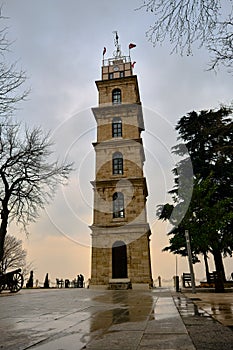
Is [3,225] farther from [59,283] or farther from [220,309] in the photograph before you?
[59,283]

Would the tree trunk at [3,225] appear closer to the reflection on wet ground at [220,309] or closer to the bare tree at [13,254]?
the reflection on wet ground at [220,309]

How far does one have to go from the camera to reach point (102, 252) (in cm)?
2272

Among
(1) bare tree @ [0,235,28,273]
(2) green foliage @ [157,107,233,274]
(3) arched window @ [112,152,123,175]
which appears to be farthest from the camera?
(1) bare tree @ [0,235,28,273]

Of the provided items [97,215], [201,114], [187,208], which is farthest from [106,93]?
[187,208]

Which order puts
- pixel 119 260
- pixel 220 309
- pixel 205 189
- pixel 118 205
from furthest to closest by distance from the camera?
1. pixel 118 205
2. pixel 119 260
3. pixel 205 189
4. pixel 220 309

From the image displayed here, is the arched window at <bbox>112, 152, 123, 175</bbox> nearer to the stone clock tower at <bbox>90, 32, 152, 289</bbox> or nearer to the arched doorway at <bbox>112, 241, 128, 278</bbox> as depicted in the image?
the stone clock tower at <bbox>90, 32, 152, 289</bbox>

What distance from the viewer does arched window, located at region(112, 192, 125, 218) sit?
23.9 meters

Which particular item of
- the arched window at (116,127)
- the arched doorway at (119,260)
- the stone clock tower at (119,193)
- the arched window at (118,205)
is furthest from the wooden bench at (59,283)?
the arched window at (116,127)

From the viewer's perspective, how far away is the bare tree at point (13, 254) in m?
42.8

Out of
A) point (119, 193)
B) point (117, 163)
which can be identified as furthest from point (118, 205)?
point (117, 163)

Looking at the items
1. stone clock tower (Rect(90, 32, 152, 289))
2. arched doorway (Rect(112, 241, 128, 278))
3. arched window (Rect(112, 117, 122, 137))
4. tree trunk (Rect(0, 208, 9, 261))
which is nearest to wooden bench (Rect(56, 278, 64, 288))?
stone clock tower (Rect(90, 32, 152, 289))

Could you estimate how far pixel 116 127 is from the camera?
91.3 ft

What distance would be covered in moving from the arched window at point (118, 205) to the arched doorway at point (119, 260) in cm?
232

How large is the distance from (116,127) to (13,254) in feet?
93.2
